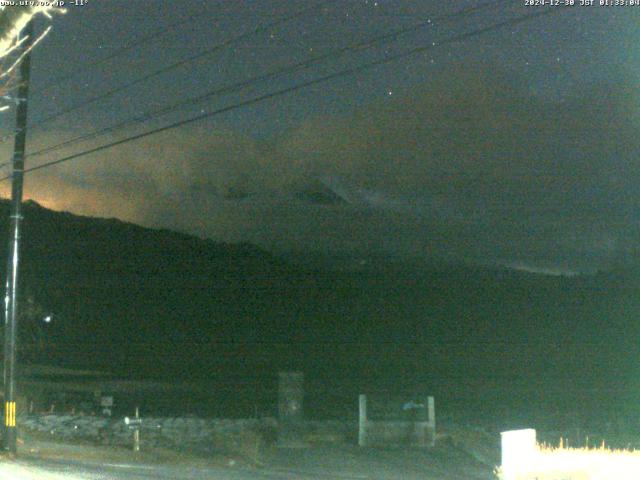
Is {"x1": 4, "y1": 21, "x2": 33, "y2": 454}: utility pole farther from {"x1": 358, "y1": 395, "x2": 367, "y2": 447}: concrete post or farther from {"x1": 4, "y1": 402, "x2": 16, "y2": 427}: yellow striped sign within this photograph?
{"x1": 358, "y1": 395, "x2": 367, "y2": 447}: concrete post

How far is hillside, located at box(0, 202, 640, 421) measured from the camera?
1855 inches

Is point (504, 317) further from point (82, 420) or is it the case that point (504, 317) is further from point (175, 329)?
point (82, 420)

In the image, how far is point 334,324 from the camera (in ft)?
197

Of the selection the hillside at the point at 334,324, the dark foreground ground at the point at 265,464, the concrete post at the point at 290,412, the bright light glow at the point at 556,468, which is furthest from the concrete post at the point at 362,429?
the hillside at the point at 334,324

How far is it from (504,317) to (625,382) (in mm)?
14885

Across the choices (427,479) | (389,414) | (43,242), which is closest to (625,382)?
(389,414)

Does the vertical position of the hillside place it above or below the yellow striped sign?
above

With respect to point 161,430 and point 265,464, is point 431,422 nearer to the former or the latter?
point 265,464

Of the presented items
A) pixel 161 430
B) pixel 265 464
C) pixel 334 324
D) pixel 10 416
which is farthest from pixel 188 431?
pixel 334 324

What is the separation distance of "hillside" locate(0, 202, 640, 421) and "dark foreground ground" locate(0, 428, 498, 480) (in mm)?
17145

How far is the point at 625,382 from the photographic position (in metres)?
46.1

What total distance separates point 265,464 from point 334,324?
40837 millimetres

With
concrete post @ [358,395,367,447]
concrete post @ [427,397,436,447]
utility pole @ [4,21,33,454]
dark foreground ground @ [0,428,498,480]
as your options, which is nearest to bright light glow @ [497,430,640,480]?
dark foreground ground @ [0,428,498,480]

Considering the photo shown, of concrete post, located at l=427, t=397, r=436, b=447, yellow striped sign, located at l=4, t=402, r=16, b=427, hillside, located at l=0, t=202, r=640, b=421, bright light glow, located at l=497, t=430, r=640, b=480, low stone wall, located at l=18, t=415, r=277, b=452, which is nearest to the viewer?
bright light glow, located at l=497, t=430, r=640, b=480
